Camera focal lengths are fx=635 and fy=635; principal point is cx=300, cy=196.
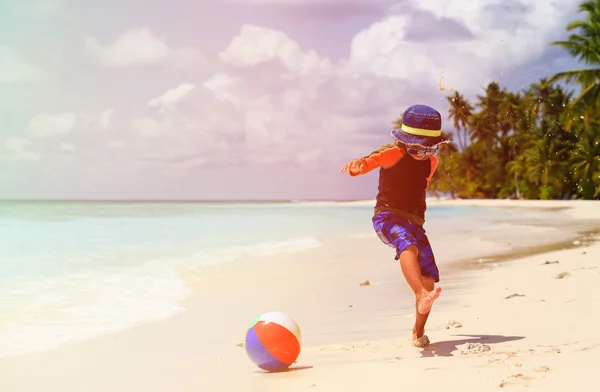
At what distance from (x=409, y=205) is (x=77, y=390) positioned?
2.34 metres

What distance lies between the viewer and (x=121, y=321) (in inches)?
230

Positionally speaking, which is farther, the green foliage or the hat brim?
the green foliage

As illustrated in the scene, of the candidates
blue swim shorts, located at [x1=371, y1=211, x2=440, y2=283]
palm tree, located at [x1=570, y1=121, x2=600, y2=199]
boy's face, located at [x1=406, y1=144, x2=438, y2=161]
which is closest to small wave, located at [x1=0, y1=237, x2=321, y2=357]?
blue swim shorts, located at [x1=371, y1=211, x2=440, y2=283]

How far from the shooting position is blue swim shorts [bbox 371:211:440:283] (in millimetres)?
4129

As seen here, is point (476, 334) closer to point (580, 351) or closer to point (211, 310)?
point (580, 351)

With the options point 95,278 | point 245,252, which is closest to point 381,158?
point 95,278

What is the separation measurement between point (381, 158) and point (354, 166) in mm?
236

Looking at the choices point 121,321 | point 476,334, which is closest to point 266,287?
point 121,321

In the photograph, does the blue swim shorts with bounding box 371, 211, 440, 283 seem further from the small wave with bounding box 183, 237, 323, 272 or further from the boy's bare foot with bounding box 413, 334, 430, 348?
the small wave with bounding box 183, 237, 323, 272

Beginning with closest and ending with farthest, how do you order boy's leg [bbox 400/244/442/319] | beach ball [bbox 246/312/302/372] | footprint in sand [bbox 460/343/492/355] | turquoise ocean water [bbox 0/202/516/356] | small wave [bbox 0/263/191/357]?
footprint in sand [bbox 460/343/492/355] → beach ball [bbox 246/312/302/372] → boy's leg [bbox 400/244/442/319] → small wave [bbox 0/263/191/357] → turquoise ocean water [bbox 0/202/516/356]

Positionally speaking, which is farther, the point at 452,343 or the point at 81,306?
the point at 81,306

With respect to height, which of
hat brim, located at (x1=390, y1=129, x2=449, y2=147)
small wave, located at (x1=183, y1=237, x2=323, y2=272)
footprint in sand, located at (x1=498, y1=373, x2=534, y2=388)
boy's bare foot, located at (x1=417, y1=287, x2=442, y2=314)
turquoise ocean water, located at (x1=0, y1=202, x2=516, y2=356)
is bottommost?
small wave, located at (x1=183, y1=237, x2=323, y2=272)

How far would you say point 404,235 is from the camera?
4.10 m

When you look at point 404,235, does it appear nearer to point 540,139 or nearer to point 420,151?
point 420,151
